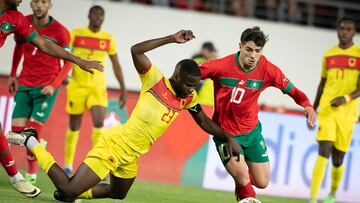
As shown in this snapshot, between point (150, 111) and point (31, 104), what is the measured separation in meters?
3.09

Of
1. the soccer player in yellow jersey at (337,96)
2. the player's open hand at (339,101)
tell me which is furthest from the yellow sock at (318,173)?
the player's open hand at (339,101)

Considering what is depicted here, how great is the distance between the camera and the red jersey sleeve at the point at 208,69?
27.9 feet

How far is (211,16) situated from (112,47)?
200 inches

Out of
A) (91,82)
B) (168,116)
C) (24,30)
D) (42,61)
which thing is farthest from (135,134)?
(91,82)

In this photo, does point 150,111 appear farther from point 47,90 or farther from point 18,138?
point 47,90

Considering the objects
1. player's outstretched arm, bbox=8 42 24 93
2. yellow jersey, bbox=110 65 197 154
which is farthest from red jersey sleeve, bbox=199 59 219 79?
player's outstretched arm, bbox=8 42 24 93

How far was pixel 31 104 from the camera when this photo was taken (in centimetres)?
1052

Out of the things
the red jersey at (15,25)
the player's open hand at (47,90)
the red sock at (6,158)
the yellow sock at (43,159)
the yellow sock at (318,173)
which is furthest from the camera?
the yellow sock at (318,173)

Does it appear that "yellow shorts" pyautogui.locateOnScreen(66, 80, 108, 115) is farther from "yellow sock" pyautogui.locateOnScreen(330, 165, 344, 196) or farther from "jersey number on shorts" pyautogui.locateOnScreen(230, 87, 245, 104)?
"jersey number on shorts" pyautogui.locateOnScreen(230, 87, 245, 104)

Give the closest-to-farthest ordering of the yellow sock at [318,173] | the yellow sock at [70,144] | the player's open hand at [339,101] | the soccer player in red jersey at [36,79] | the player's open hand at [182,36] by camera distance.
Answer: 1. the player's open hand at [182,36]
2. the soccer player in red jersey at [36,79]
3. the player's open hand at [339,101]
4. the yellow sock at [318,173]
5. the yellow sock at [70,144]

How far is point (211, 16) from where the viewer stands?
16812 mm

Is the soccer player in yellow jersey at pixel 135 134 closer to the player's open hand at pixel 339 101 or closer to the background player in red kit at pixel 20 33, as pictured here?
the background player in red kit at pixel 20 33

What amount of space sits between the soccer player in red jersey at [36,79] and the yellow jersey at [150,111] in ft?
8.53

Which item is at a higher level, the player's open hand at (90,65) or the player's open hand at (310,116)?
the player's open hand at (90,65)
